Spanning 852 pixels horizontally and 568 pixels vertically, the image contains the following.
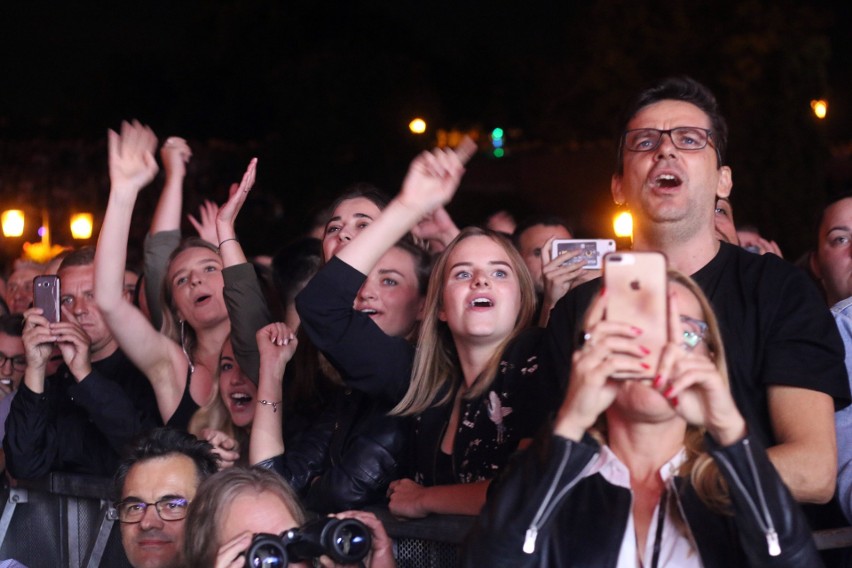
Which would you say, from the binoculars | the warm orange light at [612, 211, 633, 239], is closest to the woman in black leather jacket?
the binoculars

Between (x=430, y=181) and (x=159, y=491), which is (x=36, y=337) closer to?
(x=159, y=491)

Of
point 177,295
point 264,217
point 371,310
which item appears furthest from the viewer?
point 264,217

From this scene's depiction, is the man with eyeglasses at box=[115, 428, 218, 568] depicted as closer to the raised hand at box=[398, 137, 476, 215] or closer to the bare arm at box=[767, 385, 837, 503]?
the raised hand at box=[398, 137, 476, 215]

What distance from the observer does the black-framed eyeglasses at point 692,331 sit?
2580mm

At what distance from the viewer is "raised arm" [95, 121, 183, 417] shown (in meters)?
4.70

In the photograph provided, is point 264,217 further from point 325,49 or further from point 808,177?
point 808,177

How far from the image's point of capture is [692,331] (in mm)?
2629

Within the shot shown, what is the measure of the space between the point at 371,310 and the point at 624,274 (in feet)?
6.30

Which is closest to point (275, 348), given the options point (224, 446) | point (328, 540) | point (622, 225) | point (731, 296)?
point (224, 446)

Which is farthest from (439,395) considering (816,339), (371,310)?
(816,339)

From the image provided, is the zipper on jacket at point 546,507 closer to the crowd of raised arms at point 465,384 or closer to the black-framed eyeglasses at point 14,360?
the crowd of raised arms at point 465,384

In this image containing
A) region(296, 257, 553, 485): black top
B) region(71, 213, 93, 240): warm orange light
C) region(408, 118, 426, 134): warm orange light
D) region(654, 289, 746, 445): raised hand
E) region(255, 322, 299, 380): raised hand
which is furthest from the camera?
region(408, 118, 426, 134): warm orange light

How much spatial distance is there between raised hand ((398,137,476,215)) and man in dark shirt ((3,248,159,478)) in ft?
5.86

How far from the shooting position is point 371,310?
4254 millimetres
